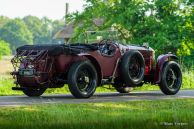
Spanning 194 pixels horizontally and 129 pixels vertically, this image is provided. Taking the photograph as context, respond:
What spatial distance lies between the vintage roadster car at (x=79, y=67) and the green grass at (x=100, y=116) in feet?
5.43

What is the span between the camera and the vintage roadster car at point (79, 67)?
11.3 m

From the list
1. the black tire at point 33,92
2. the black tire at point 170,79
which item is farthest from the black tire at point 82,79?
the black tire at point 170,79

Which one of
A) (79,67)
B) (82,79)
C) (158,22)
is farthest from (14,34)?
(79,67)

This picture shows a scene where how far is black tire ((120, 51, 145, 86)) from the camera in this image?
12305mm

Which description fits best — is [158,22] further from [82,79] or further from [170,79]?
[82,79]

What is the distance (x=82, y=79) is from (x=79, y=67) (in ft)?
1.18

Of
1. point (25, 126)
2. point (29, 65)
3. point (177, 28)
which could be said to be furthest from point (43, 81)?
point (177, 28)

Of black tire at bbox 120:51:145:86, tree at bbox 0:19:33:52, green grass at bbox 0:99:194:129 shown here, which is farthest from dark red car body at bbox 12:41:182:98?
tree at bbox 0:19:33:52

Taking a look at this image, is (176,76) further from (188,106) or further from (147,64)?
(188,106)

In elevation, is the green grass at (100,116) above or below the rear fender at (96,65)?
below

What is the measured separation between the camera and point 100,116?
8039mm

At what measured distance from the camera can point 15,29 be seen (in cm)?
18525

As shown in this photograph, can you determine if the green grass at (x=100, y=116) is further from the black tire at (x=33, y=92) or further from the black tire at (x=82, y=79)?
the black tire at (x=33, y=92)

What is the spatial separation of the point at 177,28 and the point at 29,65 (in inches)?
1103
